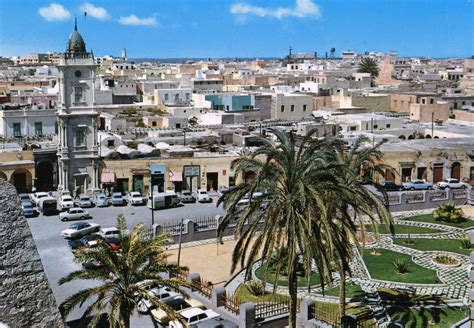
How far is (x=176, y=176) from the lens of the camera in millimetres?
40875

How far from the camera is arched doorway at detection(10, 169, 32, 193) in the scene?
40.6 metres

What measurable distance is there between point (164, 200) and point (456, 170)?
2188 centimetres

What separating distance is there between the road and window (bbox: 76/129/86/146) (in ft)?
16.9

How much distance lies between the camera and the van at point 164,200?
3709cm

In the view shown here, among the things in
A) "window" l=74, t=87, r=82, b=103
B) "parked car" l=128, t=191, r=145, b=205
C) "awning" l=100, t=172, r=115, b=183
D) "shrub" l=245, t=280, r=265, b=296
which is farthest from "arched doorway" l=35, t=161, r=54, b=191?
"shrub" l=245, t=280, r=265, b=296

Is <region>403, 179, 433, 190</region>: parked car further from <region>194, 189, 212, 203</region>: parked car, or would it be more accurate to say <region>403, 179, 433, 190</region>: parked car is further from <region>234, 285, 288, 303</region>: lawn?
<region>234, 285, 288, 303</region>: lawn

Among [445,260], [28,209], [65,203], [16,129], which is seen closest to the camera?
[445,260]

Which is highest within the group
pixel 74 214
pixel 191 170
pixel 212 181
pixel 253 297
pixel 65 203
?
pixel 191 170

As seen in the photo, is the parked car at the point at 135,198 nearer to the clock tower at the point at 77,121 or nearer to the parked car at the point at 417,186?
the clock tower at the point at 77,121

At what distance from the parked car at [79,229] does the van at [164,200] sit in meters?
6.12

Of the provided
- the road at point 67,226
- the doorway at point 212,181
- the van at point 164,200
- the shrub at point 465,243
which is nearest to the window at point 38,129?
the road at point 67,226

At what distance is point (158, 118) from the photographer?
184 ft

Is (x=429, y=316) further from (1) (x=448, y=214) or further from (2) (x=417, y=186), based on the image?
(2) (x=417, y=186)

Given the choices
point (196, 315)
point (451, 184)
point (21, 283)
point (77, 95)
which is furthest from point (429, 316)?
point (77, 95)
